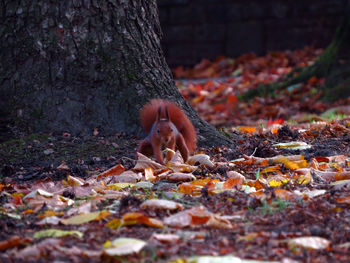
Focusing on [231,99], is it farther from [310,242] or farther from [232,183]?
[310,242]

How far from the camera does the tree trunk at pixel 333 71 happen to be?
8.01m

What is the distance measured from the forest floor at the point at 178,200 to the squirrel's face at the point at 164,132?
15cm

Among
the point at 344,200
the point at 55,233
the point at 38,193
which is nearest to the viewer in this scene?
the point at 55,233

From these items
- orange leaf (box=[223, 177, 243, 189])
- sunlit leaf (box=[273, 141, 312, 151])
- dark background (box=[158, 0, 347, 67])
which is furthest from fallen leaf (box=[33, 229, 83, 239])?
dark background (box=[158, 0, 347, 67])

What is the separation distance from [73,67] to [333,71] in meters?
5.12

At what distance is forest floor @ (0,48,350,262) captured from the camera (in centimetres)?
210

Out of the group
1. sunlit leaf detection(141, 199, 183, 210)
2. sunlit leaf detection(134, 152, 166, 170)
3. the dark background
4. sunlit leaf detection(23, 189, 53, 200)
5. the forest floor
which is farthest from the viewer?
the dark background

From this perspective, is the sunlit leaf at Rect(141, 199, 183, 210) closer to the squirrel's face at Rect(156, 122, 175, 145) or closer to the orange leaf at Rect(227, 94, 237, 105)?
the squirrel's face at Rect(156, 122, 175, 145)

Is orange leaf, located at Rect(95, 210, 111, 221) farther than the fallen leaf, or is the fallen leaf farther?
orange leaf, located at Rect(95, 210, 111, 221)

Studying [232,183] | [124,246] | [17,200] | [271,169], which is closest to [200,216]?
[124,246]

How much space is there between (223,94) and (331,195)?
22.5 ft

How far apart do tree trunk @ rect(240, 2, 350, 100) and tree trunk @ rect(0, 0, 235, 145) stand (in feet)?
13.6

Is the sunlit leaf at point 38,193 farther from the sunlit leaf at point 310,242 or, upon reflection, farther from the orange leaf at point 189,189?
the sunlit leaf at point 310,242

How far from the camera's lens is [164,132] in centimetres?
373
